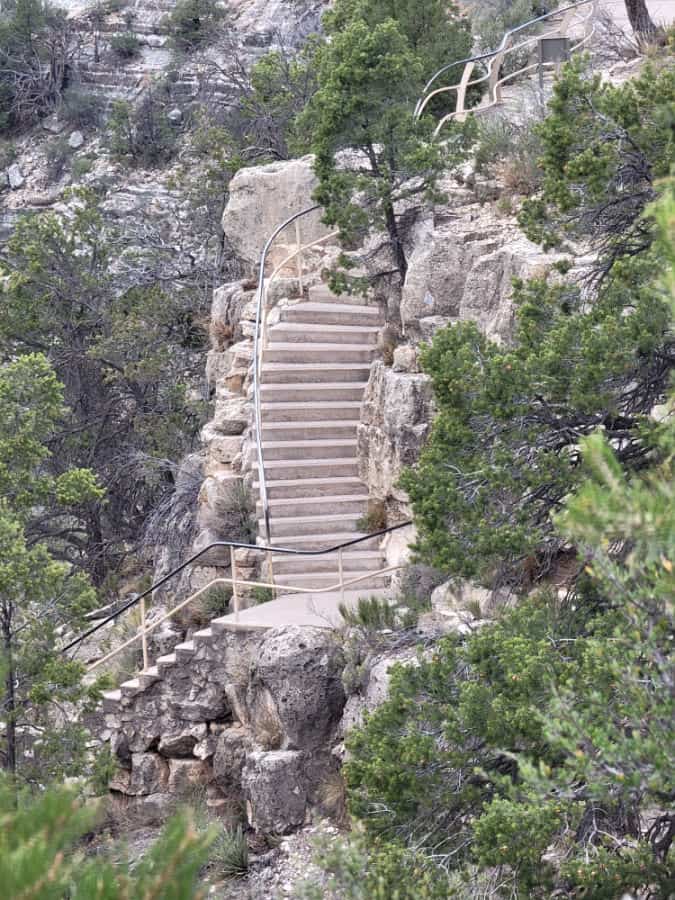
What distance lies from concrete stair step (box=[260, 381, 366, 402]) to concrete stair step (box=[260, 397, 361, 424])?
9 cm

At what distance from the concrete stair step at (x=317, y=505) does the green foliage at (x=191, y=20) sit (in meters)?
25.9

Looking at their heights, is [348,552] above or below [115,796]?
above

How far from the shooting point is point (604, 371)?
8406 mm

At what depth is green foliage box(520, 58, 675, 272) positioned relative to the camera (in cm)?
920

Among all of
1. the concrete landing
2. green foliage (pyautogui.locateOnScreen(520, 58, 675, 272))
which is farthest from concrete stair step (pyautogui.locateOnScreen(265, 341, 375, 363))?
green foliage (pyautogui.locateOnScreen(520, 58, 675, 272))

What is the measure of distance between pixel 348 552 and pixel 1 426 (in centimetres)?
476

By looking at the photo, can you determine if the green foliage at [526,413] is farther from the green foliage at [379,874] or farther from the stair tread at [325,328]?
the stair tread at [325,328]

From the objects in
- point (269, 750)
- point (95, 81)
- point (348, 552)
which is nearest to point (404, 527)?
point (348, 552)

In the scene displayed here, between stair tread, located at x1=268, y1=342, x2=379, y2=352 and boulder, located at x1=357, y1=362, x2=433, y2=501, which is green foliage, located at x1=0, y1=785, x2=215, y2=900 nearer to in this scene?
boulder, located at x1=357, y1=362, x2=433, y2=501

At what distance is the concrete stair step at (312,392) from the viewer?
56.9ft

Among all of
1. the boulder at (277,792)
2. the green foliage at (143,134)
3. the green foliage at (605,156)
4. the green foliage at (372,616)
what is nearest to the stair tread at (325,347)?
the green foliage at (372,616)

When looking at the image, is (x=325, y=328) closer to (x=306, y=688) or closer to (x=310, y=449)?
(x=310, y=449)

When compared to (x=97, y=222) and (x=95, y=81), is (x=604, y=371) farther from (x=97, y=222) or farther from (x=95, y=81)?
(x=95, y=81)

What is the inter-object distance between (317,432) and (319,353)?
1211 mm
